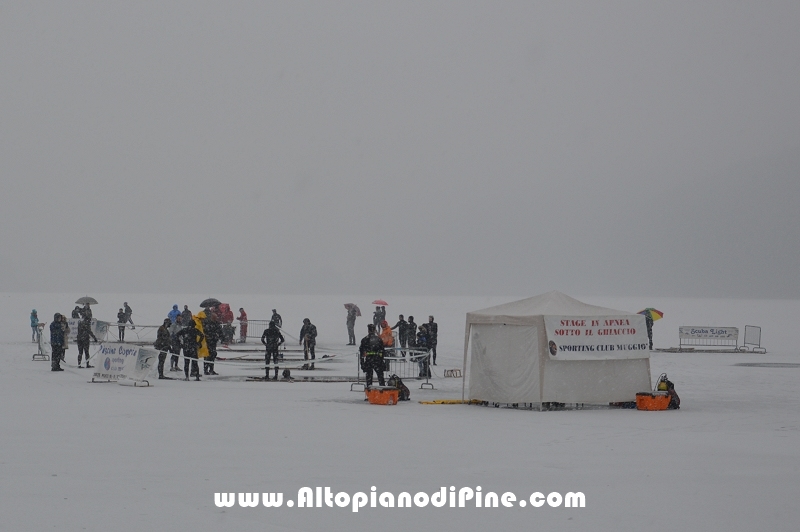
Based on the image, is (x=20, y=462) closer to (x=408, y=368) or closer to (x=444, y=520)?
(x=444, y=520)

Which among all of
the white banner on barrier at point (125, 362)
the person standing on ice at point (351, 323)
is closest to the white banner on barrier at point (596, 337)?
the white banner on barrier at point (125, 362)

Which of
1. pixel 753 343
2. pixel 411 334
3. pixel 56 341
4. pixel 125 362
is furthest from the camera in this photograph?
pixel 753 343

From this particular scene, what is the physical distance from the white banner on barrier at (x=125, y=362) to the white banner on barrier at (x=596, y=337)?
9.16 meters

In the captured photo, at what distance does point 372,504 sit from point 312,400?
9355 millimetres

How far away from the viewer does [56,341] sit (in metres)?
22.5

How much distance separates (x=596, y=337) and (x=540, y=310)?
1.24 meters

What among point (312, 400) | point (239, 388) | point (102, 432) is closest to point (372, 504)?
point (102, 432)

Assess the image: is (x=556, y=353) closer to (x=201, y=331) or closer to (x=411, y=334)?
(x=201, y=331)

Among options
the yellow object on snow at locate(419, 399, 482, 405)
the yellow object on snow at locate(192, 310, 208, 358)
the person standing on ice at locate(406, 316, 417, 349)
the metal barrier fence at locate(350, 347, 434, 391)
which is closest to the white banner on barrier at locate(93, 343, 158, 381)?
the yellow object on snow at locate(192, 310, 208, 358)

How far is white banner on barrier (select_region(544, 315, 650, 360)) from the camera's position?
17453 millimetres

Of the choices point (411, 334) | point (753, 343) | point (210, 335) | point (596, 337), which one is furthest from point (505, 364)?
point (753, 343)

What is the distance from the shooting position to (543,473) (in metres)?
10.4

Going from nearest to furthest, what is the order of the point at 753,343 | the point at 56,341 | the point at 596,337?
the point at 596,337 < the point at 56,341 < the point at 753,343

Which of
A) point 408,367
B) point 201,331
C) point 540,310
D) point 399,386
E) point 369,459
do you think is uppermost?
point 540,310
